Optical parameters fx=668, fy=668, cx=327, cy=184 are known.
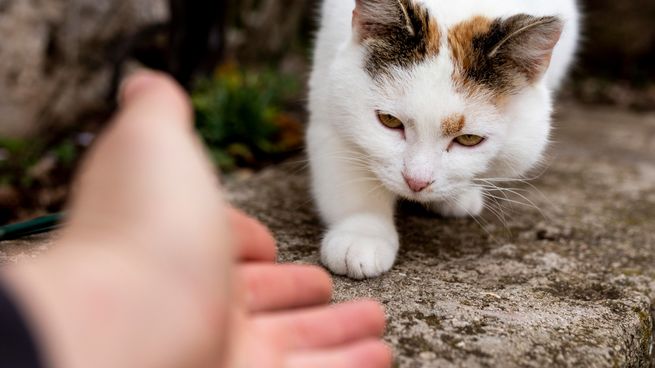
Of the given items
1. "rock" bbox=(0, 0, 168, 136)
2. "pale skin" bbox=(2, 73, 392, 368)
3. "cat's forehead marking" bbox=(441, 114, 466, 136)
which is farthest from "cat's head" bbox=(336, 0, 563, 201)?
"rock" bbox=(0, 0, 168, 136)

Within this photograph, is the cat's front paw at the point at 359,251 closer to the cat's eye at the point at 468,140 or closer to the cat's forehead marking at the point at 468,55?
the cat's eye at the point at 468,140

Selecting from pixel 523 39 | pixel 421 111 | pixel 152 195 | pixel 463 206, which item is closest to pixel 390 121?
pixel 421 111

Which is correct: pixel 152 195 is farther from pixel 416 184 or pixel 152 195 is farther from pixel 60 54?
pixel 60 54

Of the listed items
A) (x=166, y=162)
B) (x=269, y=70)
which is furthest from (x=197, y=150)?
(x=269, y=70)

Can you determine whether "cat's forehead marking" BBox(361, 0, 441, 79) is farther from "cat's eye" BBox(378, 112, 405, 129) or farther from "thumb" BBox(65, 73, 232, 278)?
"thumb" BBox(65, 73, 232, 278)

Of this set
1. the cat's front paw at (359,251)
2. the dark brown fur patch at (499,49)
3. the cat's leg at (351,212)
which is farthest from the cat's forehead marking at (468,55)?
the cat's front paw at (359,251)

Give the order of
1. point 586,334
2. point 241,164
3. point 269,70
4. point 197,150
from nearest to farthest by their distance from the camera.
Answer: point 197,150, point 586,334, point 241,164, point 269,70

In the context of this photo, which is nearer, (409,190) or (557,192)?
(409,190)

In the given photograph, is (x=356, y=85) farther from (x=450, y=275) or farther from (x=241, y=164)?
(x=241, y=164)
